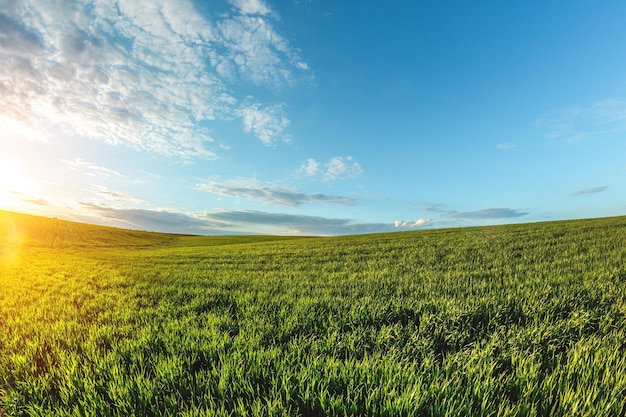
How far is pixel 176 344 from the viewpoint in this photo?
471 cm

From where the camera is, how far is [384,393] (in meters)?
2.99

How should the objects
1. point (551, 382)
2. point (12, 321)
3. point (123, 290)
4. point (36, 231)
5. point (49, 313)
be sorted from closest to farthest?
point (551, 382), point (12, 321), point (49, 313), point (123, 290), point (36, 231)

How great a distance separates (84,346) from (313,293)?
17.3 feet

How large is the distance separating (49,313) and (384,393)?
8977 mm

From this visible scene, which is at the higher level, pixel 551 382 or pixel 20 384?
pixel 551 382

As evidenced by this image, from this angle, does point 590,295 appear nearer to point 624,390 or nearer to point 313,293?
point 624,390

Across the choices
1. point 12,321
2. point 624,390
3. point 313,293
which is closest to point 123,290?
point 12,321

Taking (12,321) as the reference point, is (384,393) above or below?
above

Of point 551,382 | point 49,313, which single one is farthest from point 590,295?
point 49,313

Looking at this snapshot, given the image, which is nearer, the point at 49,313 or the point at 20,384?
the point at 20,384

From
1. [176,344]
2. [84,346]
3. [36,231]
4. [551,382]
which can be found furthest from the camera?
[36,231]

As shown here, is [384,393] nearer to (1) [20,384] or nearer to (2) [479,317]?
(2) [479,317]

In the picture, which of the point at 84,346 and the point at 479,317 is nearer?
the point at 84,346

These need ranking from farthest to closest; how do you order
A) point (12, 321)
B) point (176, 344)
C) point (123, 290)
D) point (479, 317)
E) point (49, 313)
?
point (123, 290), point (49, 313), point (12, 321), point (479, 317), point (176, 344)
